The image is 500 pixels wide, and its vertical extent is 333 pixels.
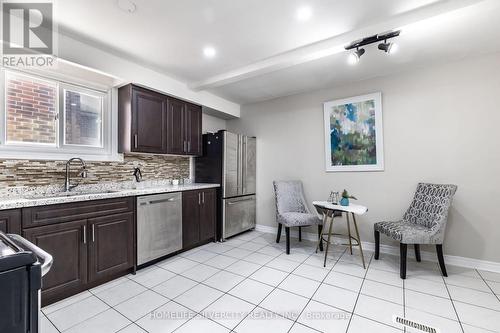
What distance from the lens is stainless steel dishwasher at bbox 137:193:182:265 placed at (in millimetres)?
2625

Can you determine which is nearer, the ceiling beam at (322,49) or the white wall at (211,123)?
the ceiling beam at (322,49)

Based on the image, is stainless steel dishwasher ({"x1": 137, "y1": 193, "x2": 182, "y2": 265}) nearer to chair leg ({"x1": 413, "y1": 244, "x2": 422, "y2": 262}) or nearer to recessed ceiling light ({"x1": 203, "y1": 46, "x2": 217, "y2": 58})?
recessed ceiling light ({"x1": 203, "y1": 46, "x2": 217, "y2": 58})

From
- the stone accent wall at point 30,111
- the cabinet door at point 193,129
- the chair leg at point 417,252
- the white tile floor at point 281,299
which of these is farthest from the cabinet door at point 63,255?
the chair leg at point 417,252

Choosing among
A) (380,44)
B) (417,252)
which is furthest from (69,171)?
(417,252)

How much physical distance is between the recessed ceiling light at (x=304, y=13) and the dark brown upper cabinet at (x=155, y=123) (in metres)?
2.07

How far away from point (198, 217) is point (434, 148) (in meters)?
3.35

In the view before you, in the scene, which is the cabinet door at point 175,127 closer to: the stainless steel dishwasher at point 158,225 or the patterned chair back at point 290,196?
the stainless steel dishwasher at point 158,225

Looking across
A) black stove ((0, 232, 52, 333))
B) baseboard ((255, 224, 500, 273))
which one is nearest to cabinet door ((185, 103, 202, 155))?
black stove ((0, 232, 52, 333))

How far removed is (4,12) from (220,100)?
274cm

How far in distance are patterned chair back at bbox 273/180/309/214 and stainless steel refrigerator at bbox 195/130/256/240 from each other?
71 cm

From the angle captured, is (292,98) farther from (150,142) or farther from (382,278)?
(382,278)

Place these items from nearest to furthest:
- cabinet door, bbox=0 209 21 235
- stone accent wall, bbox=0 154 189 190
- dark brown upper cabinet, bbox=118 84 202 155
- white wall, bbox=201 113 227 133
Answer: cabinet door, bbox=0 209 21 235
stone accent wall, bbox=0 154 189 190
dark brown upper cabinet, bbox=118 84 202 155
white wall, bbox=201 113 227 133

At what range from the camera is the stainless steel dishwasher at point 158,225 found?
262 cm

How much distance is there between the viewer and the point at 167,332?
1656 millimetres
